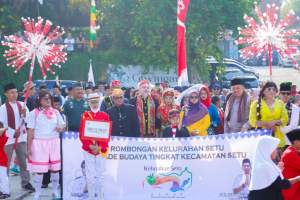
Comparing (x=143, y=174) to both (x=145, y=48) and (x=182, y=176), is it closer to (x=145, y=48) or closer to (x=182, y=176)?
(x=182, y=176)

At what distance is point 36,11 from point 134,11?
5407mm

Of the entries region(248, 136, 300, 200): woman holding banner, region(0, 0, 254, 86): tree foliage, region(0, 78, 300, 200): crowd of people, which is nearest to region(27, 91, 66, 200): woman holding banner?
region(0, 78, 300, 200): crowd of people

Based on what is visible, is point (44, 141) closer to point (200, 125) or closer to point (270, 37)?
point (200, 125)

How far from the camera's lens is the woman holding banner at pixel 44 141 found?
12938 mm

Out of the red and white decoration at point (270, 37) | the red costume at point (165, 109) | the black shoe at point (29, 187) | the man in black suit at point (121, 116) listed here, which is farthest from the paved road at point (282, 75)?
the man in black suit at point (121, 116)

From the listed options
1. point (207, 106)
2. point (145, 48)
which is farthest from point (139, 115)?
point (145, 48)

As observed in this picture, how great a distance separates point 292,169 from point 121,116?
4388 mm

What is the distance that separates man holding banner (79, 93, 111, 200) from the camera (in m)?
11.7

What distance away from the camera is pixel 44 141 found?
13016 millimetres

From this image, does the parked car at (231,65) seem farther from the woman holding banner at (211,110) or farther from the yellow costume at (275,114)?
the yellow costume at (275,114)

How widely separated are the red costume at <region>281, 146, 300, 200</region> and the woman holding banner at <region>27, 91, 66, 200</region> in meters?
4.92

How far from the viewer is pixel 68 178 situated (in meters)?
12.5

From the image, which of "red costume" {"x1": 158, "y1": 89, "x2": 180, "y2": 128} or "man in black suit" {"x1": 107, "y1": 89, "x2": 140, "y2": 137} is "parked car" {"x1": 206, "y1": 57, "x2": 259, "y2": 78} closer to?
"red costume" {"x1": 158, "y1": 89, "x2": 180, "y2": 128}

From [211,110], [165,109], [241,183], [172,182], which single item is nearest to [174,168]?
[172,182]
